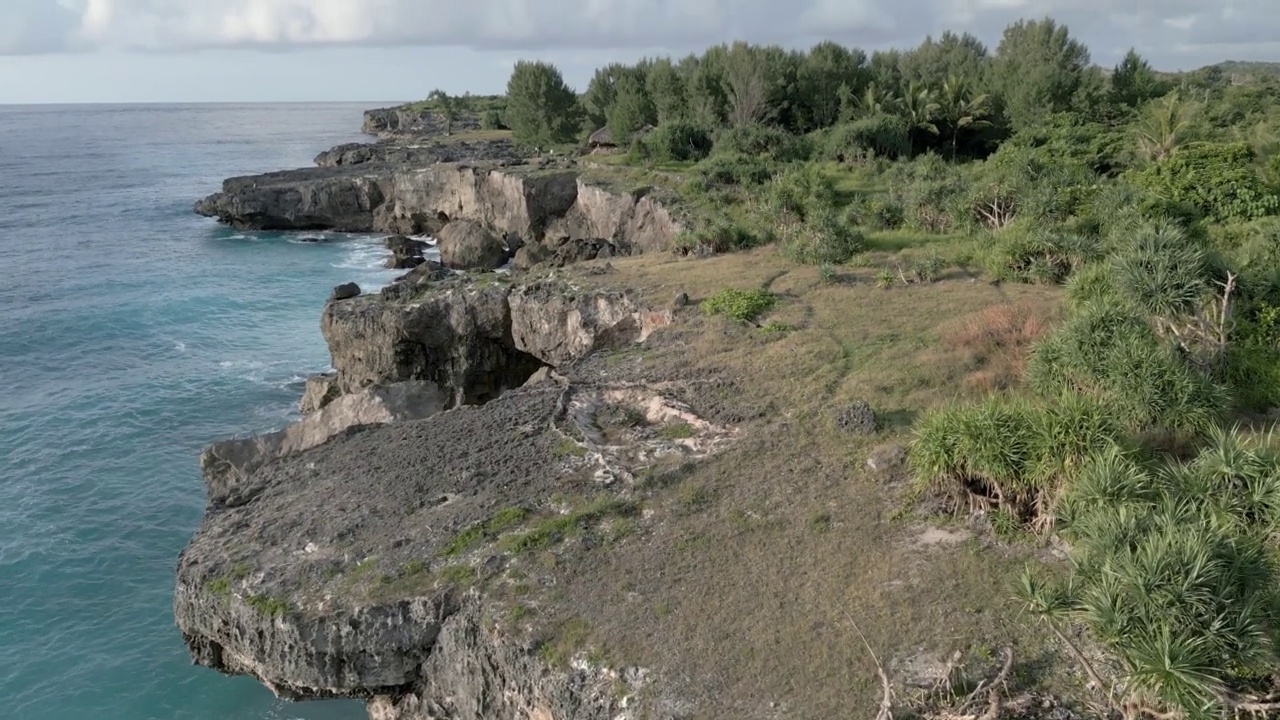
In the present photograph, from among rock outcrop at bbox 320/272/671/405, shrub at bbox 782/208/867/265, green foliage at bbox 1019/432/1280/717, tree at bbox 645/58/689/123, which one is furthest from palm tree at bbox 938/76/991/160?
green foliage at bbox 1019/432/1280/717

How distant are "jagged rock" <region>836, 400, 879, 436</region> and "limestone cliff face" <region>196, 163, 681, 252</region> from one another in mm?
27840

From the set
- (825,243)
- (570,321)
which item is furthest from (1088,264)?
(570,321)

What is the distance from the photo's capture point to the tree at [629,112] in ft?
228

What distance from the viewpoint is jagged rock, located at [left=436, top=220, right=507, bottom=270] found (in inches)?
2064

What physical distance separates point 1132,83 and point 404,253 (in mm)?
51322

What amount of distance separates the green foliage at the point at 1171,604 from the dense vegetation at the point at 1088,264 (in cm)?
3

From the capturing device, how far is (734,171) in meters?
47.7

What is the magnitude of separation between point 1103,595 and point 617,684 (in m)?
6.19

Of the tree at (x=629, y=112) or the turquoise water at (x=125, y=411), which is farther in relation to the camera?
the tree at (x=629, y=112)

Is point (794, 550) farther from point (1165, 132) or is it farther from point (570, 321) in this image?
Answer: point (1165, 132)

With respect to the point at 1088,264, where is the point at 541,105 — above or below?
above

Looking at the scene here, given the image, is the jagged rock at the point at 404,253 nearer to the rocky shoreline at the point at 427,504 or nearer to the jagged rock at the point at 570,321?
the rocky shoreline at the point at 427,504

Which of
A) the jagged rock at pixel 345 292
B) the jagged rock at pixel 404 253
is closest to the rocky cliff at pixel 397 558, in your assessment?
the jagged rock at pixel 345 292

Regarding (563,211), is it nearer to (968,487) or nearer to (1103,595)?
(968,487)
